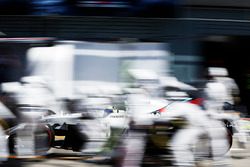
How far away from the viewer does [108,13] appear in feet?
31.9

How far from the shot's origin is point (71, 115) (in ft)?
22.0

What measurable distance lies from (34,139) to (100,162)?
867mm

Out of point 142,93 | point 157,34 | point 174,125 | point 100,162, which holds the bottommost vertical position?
point 100,162

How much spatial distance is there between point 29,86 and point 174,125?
1744 mm

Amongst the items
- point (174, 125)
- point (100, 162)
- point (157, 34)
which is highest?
point (157, 34)

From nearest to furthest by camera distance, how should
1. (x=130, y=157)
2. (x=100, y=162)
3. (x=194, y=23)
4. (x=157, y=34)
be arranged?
(x=130, y=157)
(x=100, y=162)
(x=157, y=34)
(x=194, y=23)

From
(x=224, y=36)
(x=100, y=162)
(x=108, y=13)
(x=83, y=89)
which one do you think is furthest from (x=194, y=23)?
(x=100, y=162)

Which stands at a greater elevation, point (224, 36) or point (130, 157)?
point (224, 36)

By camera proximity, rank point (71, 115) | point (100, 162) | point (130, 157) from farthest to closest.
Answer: point (71, 115), point (100, 162), point (130, 157)

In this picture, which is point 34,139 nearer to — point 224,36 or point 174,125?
point 174,125

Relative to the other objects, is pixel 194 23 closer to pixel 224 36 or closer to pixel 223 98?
pixel 224 36

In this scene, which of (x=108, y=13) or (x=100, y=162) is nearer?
(x=100, y=162)

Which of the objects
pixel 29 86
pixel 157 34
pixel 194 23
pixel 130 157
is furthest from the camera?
pixel 194 23

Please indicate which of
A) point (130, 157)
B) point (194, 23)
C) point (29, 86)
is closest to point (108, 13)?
point (194, 23)
